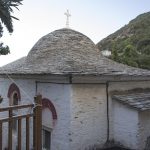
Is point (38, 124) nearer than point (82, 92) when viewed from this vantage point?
Yes

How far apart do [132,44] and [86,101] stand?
38.5 metres

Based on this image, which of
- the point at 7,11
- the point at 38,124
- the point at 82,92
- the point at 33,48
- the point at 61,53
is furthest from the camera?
the point at 33,48

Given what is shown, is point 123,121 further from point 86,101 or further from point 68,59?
point 68,59

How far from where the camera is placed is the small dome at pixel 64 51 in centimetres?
1094

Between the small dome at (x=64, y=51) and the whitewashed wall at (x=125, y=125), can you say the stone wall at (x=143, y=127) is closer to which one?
the whitewashed wall at (x=125, y=125)

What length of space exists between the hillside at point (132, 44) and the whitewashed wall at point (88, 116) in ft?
62.7

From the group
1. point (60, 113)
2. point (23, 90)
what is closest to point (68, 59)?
point (60, 113)

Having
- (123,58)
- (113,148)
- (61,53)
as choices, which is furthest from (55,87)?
(123,58)

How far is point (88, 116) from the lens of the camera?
10312mm

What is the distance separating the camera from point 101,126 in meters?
10.7

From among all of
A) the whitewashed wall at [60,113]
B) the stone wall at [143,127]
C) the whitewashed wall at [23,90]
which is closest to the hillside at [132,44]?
the whitewashed wall at [23,90]

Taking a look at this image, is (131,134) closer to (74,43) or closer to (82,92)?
(82,92)

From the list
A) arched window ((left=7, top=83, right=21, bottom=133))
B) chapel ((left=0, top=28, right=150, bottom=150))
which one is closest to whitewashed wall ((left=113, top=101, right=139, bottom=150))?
chapel ((left=0, top=28, right=150, bottom=150))

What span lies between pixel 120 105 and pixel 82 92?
149cm
